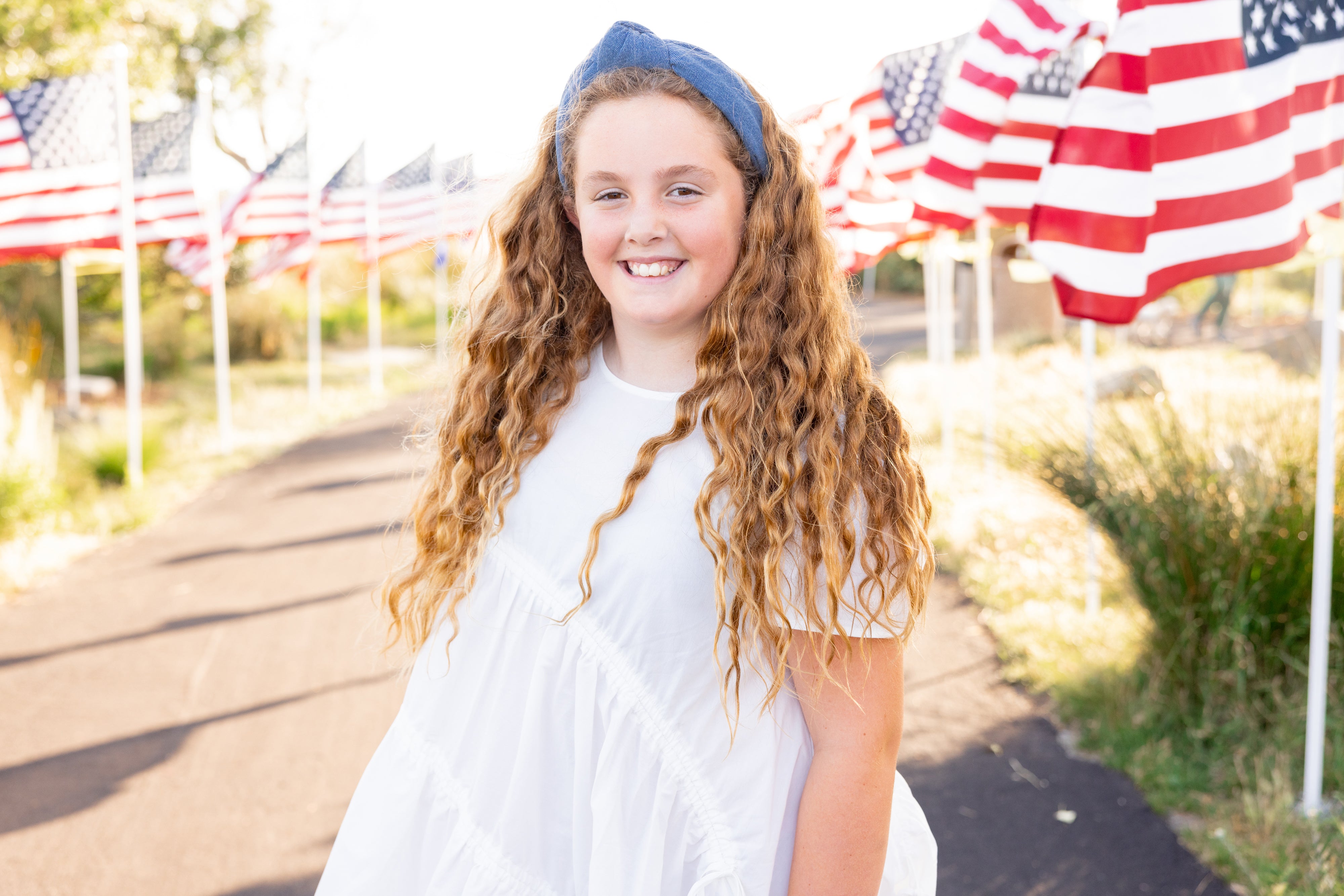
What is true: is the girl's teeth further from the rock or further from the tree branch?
the tree branch

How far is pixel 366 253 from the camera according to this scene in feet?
52.1

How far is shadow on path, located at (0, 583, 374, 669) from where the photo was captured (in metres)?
5.78

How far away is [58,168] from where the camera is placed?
30.7 ft

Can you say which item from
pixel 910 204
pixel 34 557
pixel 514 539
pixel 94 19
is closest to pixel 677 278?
pixel 514 539

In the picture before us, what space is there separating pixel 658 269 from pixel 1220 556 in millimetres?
3321

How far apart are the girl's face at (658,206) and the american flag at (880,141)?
19.0 feet

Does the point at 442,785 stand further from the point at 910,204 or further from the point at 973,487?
the point at 973,487

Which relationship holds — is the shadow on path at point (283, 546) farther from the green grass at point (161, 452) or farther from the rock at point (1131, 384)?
the rock at point (1131, 384)

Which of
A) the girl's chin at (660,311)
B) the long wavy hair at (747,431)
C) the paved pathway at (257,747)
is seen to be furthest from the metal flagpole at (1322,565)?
the girl's chin at (660,311)

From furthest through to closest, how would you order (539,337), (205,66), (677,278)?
(205,66)
(539,337)
(677,278)

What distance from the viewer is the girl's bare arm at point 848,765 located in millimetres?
1560

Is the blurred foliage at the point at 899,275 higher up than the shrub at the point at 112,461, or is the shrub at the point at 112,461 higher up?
the blurred foliage at the point at 899,275

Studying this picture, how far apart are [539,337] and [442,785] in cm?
80

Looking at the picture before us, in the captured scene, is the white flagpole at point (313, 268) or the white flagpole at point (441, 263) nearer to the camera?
the white flagpole at point (441, 263)
